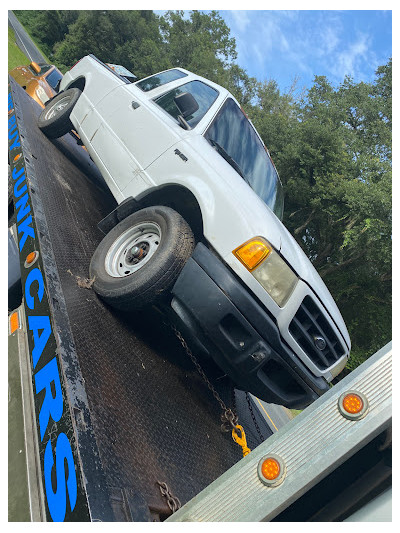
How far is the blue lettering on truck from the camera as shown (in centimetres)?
139

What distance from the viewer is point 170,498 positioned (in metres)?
1.81

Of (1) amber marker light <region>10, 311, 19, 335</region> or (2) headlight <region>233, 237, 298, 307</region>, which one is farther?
(2) headlight <region>233, 237, 298, 307</region>

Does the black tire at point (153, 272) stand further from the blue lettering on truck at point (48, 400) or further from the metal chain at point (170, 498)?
the metal chain at point (170, 498)

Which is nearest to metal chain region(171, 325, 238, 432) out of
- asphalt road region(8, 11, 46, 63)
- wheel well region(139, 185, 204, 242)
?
wheel well region(139, 185, 204, 242)

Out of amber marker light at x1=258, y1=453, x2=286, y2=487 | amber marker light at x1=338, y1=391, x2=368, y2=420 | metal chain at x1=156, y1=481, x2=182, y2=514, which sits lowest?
metal chain at x1=156, y1=481, x2=182, y2=514

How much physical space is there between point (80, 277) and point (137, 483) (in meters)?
1.43

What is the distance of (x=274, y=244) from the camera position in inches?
106

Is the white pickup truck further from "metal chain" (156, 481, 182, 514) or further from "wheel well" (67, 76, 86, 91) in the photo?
"wheel well" (67, 76, 86, 91)

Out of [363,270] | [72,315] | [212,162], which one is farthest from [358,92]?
[72,315]

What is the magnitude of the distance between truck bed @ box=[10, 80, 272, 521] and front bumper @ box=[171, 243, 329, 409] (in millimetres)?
355

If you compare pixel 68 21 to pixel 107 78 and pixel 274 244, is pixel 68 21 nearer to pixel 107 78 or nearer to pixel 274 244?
pixel 107 78

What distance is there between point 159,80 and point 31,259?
2.80 m

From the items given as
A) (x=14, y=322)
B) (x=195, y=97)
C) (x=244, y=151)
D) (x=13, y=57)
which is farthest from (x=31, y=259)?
(x=13, y=57)

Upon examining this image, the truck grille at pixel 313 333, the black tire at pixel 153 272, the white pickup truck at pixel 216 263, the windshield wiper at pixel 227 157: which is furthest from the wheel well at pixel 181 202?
the truck grille at pixel 313 333
